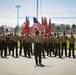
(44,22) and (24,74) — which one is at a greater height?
(44,22)

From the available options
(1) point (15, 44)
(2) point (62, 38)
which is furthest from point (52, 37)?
(1) point (15, 44)

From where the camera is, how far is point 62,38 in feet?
68.5

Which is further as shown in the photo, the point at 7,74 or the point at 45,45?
the point at 45,45

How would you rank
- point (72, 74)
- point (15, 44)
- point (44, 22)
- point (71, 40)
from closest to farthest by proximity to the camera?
point (72, 74)
point (71, 40)
point (15, 44)
point (44, 22)

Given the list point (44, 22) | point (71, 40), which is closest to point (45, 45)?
point (71, 40)

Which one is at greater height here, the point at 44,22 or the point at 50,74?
the point at 44,22

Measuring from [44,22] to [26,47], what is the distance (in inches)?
425

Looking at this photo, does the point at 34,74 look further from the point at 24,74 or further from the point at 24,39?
the point at 24,39

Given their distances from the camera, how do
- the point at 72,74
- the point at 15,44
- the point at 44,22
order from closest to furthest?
the point at 72,74, the point at 15,44, the point at 44,22

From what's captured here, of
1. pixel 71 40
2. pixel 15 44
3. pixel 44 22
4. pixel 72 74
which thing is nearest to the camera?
pixel 72 74

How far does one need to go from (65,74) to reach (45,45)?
10432 mm

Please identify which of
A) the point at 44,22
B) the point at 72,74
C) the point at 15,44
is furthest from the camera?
the point at 44,22

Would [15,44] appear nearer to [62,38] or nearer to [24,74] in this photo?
[62,38]

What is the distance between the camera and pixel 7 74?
1188 cm
